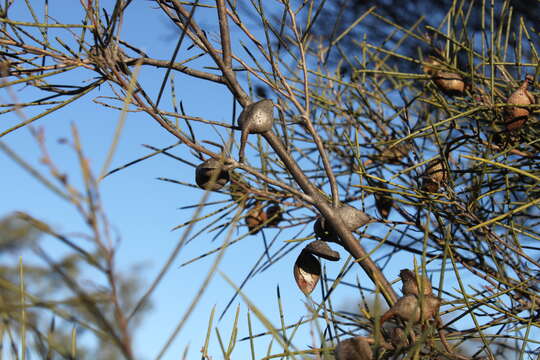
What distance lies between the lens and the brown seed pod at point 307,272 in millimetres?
451

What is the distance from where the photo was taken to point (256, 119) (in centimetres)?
43

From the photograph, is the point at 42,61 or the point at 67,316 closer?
the point at 67,316

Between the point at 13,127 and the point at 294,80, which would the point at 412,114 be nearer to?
the point at 294,80

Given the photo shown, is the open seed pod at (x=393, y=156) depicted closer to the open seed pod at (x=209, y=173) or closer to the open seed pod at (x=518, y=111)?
the open seed pod at (x=518, y=111)

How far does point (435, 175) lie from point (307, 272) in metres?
0.19

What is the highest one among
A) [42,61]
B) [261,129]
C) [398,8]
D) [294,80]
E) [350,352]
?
[398,8]

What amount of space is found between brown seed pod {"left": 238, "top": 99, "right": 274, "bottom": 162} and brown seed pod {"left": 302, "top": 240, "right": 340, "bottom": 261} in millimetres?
89

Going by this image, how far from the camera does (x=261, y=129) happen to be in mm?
433

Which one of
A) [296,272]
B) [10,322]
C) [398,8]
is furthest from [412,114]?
[10,322]

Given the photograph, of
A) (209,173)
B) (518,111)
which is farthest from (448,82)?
(209,173)

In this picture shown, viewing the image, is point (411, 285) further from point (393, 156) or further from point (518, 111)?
point (393, 156)

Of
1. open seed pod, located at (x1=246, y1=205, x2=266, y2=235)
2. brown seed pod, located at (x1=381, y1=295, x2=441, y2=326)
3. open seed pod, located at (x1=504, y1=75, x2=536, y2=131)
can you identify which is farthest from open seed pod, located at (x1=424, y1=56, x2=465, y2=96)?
brown seed pod, located at (x1=381, y1=295, x2=441, y2=326)

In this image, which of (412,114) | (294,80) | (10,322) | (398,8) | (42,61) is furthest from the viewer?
(398,8)

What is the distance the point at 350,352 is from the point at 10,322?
0.21 meters
